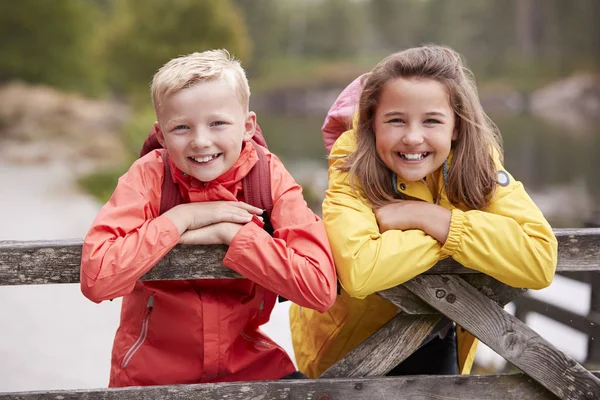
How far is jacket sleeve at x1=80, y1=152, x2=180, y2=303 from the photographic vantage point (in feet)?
5.99

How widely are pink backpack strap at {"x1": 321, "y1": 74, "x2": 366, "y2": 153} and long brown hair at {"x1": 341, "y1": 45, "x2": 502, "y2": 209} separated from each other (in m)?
0.20

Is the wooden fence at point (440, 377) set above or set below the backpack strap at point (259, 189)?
below

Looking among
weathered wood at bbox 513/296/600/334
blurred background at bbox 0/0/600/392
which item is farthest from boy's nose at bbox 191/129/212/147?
blurred background at bbox 0/0/600/392

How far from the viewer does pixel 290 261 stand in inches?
73.7

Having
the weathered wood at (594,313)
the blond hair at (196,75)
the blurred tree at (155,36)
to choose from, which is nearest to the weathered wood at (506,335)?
the blond hair at (196,75)

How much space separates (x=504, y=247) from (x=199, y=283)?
87 centimetres

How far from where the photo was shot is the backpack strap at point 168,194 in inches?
81.4

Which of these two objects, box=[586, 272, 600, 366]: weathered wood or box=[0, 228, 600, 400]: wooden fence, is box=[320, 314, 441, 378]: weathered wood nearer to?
box=[0, 228, 600, 400]: wooden fence

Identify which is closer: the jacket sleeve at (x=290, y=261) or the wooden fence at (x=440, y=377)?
the jacket sleeve at (x=290, y=261)

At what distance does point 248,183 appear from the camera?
2088 mm

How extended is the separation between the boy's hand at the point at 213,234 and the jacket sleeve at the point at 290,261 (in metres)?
0.03

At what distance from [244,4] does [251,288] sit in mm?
38305

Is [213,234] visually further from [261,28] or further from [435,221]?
[261,28]

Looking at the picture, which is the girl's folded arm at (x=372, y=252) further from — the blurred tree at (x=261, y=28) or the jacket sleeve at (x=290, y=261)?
the blurred tree at (x=261, y=28)
